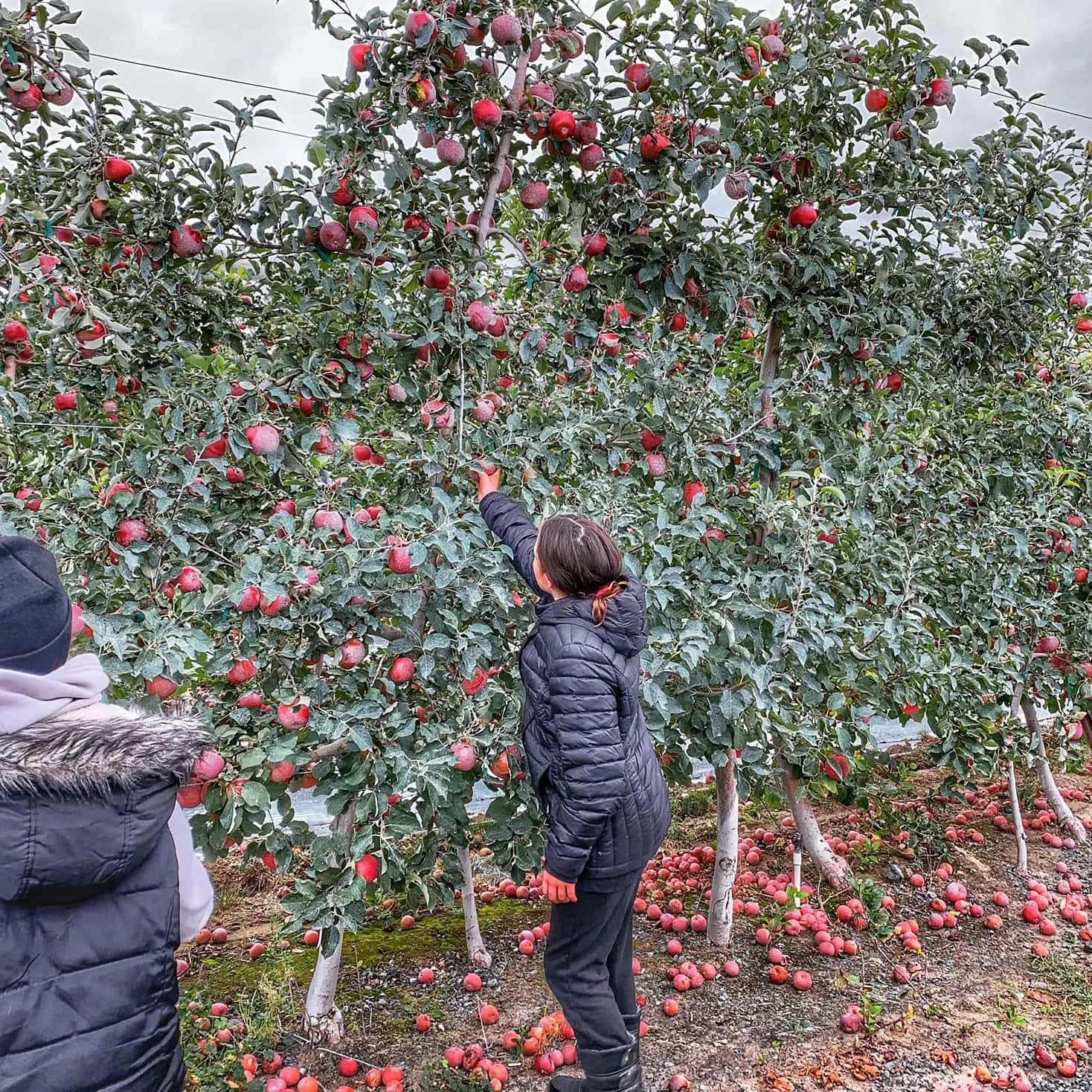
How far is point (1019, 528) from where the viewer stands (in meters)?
2.69

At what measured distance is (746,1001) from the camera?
2.48 metres

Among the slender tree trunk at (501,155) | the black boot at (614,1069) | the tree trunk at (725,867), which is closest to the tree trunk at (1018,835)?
the tree trunk at (725,867)

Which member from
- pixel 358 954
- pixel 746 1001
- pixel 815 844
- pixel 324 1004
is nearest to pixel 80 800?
pixel 324 1004

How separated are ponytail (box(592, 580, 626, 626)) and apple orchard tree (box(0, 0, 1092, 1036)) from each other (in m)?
0.27

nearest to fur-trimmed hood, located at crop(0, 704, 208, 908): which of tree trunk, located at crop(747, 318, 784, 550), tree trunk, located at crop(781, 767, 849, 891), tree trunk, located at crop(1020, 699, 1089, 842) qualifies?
tree trunk, located at crop(747, 318, 784, 550)

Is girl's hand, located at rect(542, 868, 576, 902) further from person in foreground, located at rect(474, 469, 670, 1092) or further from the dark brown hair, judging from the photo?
the dark brown hair

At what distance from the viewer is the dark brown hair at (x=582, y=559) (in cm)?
165

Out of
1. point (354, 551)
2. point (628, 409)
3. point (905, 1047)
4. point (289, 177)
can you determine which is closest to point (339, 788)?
point (354, 551)

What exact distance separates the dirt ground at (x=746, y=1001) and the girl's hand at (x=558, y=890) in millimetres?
815

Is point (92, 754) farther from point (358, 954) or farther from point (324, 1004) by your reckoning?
point (358, 954)

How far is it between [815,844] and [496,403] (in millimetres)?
2180

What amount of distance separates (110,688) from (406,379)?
3.47 ft

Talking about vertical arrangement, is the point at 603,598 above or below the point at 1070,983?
above

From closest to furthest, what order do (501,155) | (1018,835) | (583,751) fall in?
(583,751), (501,155), (1018,835)
